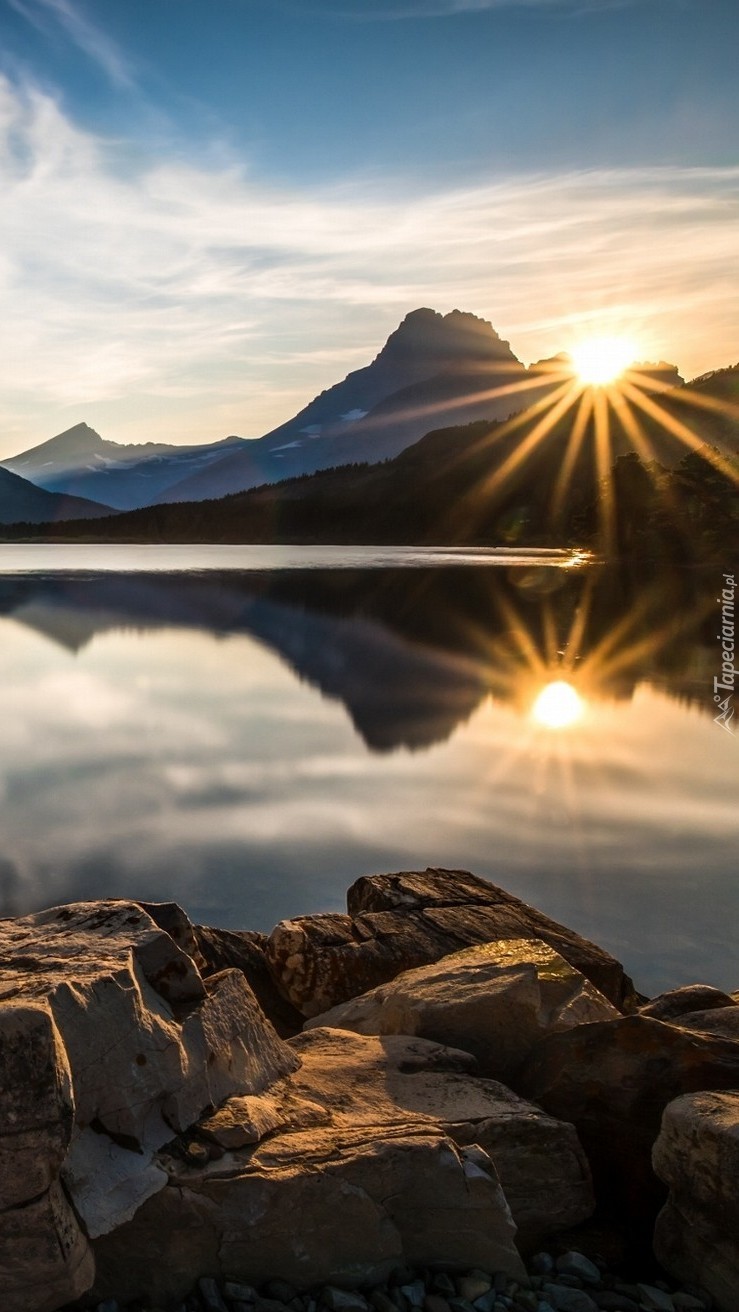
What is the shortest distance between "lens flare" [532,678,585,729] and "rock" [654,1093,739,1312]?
17.5 m

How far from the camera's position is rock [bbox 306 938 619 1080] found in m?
6.56

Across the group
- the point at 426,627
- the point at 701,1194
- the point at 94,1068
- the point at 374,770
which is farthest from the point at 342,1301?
the point at 426,627

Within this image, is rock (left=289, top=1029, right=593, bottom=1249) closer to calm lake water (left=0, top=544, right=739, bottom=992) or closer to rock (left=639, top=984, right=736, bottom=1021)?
rock (left=639, top=984, right=736, bottom=1021)

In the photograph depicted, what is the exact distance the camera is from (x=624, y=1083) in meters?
6.10

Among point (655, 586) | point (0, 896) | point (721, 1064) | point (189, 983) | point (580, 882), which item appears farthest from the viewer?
point (655, 586)

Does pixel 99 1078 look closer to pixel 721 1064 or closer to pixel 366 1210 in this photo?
pixel 366 1210

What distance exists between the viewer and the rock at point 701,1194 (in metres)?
4.99

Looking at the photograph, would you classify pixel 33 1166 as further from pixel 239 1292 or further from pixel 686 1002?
pixel 686 1002

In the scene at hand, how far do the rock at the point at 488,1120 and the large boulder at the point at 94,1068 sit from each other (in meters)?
0.35

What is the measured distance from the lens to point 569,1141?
18.4 feet

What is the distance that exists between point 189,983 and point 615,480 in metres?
97.6

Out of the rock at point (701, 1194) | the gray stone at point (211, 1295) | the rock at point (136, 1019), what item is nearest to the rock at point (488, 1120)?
the rock at point (136, 1019)

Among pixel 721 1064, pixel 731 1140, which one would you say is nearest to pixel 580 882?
pixel 721 1064

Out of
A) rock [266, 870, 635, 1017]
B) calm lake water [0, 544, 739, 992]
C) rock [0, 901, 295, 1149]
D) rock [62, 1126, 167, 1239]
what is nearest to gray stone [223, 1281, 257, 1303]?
rock [62, 1126, 167, 1239]
